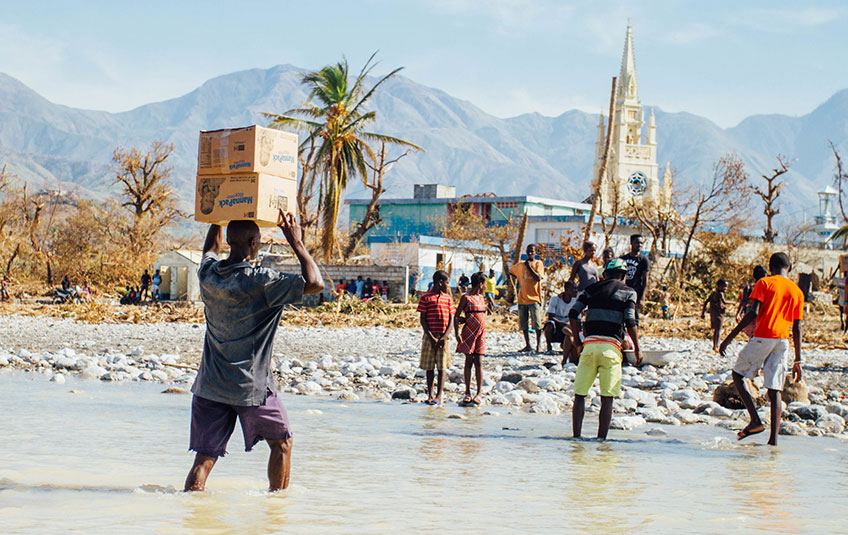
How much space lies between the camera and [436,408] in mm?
10656

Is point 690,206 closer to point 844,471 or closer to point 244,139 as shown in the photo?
point 844,471

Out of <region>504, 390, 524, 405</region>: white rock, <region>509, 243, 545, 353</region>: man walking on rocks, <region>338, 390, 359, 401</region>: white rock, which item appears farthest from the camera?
<region>509, 243, 545, 353</region>: man walking on rocks

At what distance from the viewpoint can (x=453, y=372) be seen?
1345 centimetres

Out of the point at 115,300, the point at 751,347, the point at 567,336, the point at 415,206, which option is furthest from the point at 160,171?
the point at 751,347

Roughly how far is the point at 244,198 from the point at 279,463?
4.77 ft

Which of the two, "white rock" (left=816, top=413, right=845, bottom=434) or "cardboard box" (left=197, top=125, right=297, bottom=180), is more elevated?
"cardboard box" (left=197, top=125, right=297, bottom=180)

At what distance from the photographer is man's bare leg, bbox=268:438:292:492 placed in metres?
5.25

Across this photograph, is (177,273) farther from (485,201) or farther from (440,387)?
(440,387)

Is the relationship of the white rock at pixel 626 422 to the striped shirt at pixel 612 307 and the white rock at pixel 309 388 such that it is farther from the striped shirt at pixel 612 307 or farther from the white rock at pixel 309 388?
the white rock at pixel 309 388

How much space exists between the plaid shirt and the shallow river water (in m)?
1.00

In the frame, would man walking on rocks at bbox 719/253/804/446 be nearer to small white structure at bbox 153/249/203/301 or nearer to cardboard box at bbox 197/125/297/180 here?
cardboard box at bbox 197/125/297/180

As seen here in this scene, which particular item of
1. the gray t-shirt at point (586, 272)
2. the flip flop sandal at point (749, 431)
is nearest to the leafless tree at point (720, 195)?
the gray t-shirt at point (586, 272)

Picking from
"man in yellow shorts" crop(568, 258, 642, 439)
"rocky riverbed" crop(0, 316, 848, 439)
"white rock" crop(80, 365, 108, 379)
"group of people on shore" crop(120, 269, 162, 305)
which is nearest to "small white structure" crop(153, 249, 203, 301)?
"group of people on shore" crop(120, 269, 162, 305)

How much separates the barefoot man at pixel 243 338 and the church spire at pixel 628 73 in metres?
111
